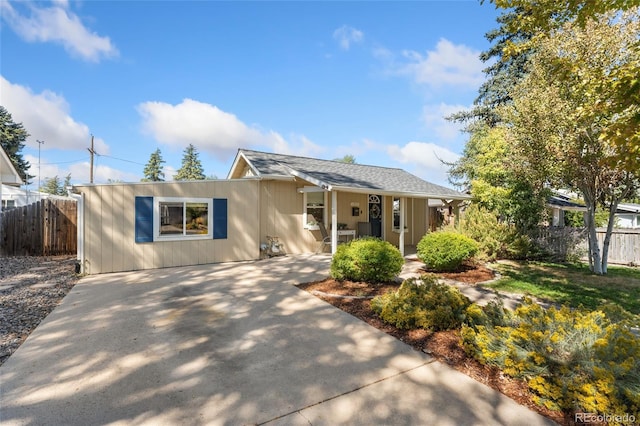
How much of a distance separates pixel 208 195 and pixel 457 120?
19.9m

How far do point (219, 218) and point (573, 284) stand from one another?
971cm

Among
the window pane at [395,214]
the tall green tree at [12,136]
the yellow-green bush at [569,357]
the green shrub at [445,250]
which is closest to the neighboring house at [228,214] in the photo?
the window pane at [395,214]

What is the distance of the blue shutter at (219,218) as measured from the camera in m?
9.16

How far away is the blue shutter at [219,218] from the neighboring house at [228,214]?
30mm

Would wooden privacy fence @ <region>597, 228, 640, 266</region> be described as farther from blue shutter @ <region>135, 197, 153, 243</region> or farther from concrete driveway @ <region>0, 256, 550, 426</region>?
blue shutter @ <region>135, 197, 153, 243</region>

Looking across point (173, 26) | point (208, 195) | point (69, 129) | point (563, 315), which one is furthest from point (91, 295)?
point (69, 129)

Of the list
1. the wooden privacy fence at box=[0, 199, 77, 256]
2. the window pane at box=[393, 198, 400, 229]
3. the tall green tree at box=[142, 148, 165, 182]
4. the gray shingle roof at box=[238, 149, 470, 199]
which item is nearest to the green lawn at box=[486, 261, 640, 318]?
the gray shingle roof at box=[238, 149, 470, 199]

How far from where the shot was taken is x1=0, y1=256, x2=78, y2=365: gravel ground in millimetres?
4145

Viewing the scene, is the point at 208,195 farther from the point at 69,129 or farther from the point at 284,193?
the point at 69,129

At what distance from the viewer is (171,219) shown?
858 cm

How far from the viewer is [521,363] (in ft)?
9.34

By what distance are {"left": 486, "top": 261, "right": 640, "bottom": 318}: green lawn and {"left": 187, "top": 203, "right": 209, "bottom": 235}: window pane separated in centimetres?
786

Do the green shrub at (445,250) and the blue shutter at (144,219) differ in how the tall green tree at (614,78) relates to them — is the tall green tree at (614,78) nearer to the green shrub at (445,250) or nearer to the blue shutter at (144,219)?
the green shrub at (445,250)

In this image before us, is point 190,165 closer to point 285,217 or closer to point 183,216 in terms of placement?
point 285,217
